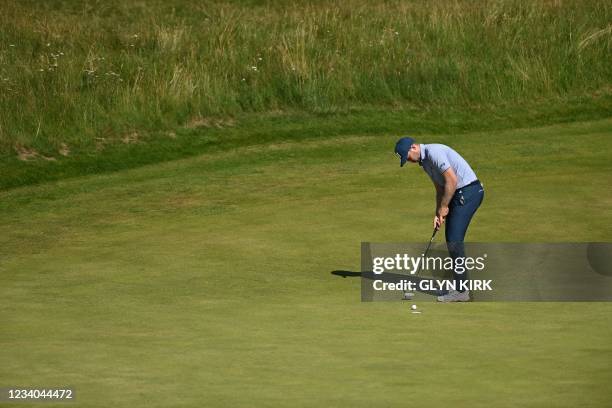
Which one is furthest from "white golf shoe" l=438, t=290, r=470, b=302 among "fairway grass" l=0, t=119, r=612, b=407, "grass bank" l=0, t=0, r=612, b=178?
"grass bank" l=0, t=0, r=612, b=178

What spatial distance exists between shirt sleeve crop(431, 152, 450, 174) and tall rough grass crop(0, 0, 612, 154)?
8.79 meters

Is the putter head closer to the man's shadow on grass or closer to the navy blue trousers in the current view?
the man's shadow on grass

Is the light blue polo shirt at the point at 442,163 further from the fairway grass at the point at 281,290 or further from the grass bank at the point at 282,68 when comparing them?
the grass bank at the point at 282,68

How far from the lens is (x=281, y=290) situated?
11500 mm

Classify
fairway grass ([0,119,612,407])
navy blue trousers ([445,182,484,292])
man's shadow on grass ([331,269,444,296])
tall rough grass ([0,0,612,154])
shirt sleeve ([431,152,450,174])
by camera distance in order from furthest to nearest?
tall rough grass ([0,0,612,154]) → man's shadow on grass ([331,269,444,296]) → navy blue trousers ([445,182,484,292]) → shirt sleeve ([431,152,450,174]) → fairway grass ([0,119,612,407])

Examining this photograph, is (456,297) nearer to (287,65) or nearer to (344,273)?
(344,273)

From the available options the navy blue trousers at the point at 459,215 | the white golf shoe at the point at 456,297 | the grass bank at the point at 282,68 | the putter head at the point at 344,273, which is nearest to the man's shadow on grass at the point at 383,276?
the putter head at the point at 344,273

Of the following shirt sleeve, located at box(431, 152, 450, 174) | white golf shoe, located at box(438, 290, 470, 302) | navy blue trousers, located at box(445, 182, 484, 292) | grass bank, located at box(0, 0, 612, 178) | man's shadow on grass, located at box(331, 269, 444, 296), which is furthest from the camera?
grass bank, located at box(0, 0, 612, 178)

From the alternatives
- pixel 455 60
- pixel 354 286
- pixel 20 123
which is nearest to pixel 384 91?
pixel 455 60

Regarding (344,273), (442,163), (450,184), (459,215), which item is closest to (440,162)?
(442,163)

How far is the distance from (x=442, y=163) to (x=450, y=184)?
194 mm

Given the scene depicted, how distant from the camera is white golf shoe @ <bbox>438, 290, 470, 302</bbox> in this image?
36.8 feet

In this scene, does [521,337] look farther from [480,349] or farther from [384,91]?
[384,91]

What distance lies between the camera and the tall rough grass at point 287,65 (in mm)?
20672
